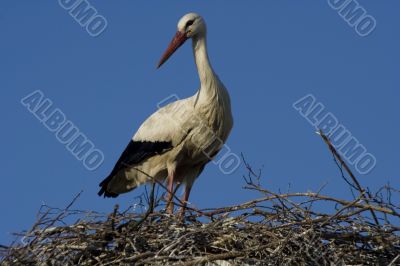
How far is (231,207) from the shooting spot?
236 inches

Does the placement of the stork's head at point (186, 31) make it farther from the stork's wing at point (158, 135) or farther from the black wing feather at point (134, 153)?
the black wing feather at point (134, 153)

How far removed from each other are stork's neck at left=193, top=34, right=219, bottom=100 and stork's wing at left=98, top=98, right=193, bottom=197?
17cm

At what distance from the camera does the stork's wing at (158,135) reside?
7.82 m

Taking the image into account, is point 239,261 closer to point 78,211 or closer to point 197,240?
point 197,240

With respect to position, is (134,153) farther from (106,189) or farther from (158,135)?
(106,189)

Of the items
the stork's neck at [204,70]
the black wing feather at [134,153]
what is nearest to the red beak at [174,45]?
the stork's neck at [204,70]

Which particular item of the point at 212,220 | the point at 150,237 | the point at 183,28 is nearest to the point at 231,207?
the point at 212,220

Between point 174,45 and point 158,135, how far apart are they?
0.75 metres

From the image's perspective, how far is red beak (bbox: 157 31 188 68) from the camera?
26.4 feet

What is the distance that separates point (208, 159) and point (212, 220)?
2.02m

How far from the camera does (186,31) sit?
26.6 feet

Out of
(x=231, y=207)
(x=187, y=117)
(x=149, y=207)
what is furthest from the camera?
(x=187, y=117)

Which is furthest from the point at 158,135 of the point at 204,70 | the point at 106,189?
the point at 106,189

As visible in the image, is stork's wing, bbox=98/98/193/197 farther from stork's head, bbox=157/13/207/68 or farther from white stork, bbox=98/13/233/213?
stork's head, bbox=157/13/207/68
